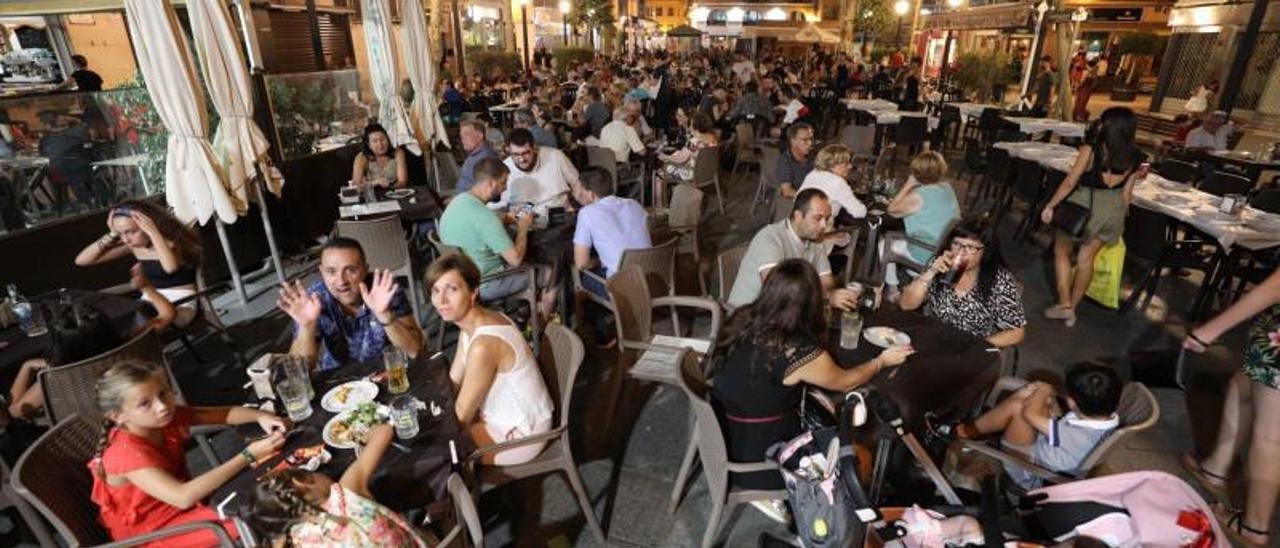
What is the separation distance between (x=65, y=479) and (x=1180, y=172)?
Answer: 30.5ft

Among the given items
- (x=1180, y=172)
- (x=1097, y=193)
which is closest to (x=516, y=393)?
(x=1097, y=193)

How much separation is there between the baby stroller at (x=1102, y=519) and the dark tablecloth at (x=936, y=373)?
58cm

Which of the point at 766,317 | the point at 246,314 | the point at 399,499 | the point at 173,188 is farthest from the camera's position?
the point at 246,314

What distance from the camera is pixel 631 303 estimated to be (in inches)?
139

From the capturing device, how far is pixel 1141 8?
20.2 meters

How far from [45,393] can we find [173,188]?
2.71 meters

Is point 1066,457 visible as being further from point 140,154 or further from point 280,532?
point 140,154

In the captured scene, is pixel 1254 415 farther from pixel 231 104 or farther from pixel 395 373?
pixel 231 104

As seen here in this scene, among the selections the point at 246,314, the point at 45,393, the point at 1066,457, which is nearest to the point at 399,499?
the point at 45,393

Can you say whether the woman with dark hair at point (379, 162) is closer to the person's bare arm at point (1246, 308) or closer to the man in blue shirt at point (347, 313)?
the man in blue shirt at point (347, 313)

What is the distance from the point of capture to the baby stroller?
1.92 m

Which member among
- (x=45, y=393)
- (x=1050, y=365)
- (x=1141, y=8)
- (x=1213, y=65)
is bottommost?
(x=1050, y=365)

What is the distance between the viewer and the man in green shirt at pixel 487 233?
13.5 ft

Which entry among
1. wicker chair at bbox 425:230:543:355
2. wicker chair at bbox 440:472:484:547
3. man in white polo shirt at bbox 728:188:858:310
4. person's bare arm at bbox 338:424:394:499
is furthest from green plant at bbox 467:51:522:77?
wicker chair at bbox 440:472:484:547
